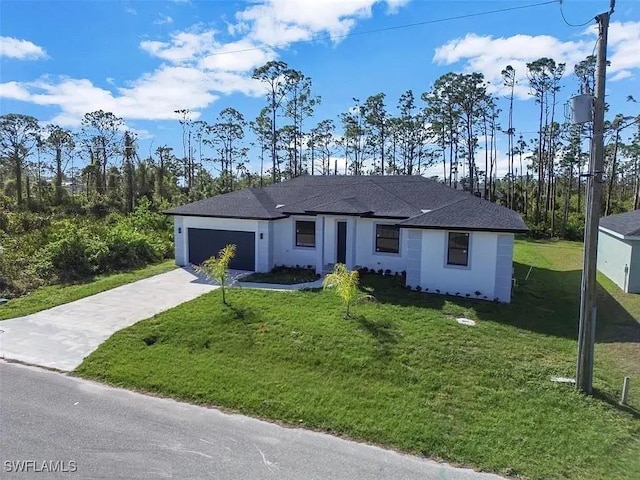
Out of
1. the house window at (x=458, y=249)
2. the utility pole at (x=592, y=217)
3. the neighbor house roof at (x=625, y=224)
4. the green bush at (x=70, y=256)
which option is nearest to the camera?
the utility pole at (x=592, y=217)

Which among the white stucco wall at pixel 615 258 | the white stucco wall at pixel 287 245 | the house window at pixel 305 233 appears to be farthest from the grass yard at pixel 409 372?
the house window at pixel 305 233

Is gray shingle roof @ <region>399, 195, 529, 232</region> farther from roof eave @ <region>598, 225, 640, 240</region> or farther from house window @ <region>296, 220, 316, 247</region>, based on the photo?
roof eave @ <region>598, 225, 640, 240</region>

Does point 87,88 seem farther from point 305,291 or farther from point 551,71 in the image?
point 551,71

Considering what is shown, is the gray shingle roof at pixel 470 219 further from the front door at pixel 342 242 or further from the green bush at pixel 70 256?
the green bush at pixel 70 256

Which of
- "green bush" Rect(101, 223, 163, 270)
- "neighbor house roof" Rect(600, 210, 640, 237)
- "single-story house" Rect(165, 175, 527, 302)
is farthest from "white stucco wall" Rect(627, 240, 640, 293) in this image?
"green bush" Rect(101, 223, 163, 270)

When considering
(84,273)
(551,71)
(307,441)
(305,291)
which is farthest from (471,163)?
(307,441)

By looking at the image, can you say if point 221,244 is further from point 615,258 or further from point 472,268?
→ point 615,258

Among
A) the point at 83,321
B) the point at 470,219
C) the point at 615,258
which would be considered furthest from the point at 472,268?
the point at 83,321
